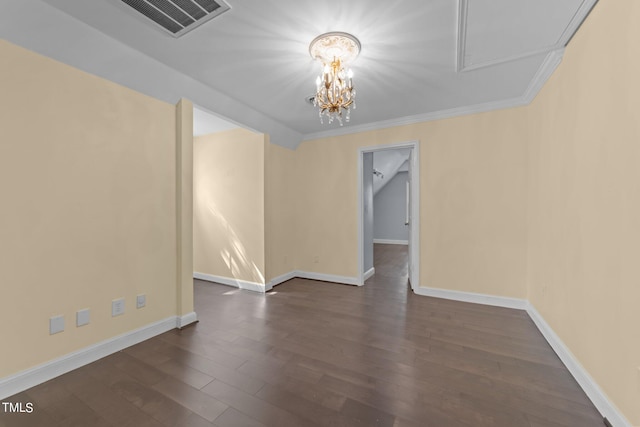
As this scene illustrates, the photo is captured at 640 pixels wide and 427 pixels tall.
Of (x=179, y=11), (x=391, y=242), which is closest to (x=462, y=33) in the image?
(x=179, y=11)

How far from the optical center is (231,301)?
332 centimetres

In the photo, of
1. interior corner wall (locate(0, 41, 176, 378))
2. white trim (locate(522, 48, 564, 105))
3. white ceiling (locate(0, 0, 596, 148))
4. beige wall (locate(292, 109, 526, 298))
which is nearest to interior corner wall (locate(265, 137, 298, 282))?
beige wall (locate(292, 109, 526, 298))

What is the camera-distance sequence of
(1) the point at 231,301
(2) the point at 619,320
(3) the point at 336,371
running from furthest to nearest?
(1) the point at 231,301
(3) the point at 336,371
(2) the point at 619,320

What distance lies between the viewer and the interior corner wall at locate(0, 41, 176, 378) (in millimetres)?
1636

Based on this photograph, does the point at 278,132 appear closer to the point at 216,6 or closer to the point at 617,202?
the point at 216,6

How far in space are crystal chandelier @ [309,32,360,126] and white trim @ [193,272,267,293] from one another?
2.68m

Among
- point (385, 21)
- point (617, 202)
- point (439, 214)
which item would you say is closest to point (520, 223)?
point (439, 214)

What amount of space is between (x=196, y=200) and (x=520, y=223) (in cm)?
469

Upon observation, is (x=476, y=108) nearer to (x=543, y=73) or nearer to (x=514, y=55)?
(x=543, y=73)

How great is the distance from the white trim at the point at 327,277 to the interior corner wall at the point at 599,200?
2.35 metres

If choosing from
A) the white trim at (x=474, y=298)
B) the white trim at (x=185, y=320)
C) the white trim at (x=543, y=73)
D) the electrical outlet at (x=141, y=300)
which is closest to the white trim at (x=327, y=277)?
the white trim at (x=474, y=298)

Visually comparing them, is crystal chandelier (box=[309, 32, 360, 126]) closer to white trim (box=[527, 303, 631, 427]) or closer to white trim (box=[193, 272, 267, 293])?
white trim (box=[527, 303, 631, 427])

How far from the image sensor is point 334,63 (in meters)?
2.02

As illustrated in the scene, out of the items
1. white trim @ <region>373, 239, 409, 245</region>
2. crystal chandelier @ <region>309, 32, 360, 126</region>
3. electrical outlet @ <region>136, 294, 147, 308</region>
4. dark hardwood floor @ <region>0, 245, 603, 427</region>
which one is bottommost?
dark hardwood floor @ <region>0, 245, 603, 427</region>
